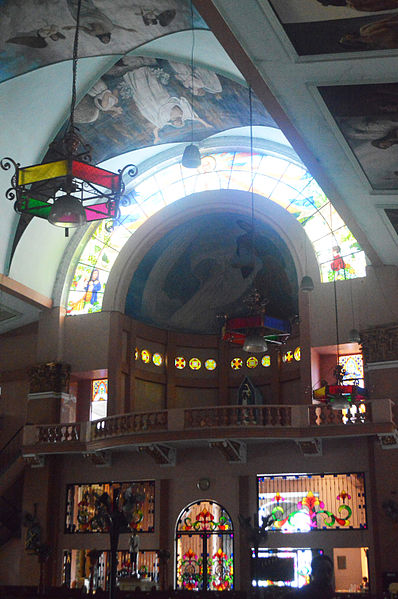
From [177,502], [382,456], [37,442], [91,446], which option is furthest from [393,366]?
[37,442]

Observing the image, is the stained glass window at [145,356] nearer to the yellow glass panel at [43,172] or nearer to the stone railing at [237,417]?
the stone railing at [237,417]

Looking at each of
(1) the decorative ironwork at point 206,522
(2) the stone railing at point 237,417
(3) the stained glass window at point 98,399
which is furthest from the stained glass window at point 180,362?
(1) the decorative ironwork at point 206,522

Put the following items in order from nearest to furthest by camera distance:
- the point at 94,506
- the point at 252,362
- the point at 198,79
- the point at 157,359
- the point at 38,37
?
the point at 38,37
the point at 198,79
the point at 94,506
the point at 252,362
the point at 157,359

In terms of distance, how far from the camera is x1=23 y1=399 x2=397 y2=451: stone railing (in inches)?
799

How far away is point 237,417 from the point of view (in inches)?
844

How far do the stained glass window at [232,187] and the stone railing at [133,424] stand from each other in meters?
4.81

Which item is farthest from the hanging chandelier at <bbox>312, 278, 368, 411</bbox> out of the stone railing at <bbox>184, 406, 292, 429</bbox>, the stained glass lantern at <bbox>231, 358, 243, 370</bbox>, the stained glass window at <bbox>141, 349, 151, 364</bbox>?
the stained glass window at <bbox>141, 349, 151, 364</bbox>

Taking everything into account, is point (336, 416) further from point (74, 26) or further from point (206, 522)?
point (74, 26)

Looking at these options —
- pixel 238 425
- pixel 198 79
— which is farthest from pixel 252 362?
pixel 198 79

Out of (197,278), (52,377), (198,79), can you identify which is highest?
(198,79)

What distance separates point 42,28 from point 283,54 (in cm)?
958

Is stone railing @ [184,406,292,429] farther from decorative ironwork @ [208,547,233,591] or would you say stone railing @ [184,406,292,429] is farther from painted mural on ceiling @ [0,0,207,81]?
painted mural on ceiling @ [0,0,207,81]

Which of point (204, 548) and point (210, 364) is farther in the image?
point (210, 364)

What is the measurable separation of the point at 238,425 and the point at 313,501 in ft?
9.91
